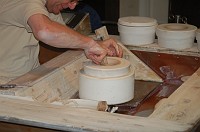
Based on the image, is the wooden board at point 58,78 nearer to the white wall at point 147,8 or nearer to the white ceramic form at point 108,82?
the white ceramic form at point 108,82

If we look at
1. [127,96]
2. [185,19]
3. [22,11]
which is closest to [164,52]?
[127,96]

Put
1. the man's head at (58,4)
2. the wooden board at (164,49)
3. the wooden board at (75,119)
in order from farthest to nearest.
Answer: the wooden board at (164,49)
the man's head at (58,4)
the wooden board at (75,119)

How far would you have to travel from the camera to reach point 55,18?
2.56m

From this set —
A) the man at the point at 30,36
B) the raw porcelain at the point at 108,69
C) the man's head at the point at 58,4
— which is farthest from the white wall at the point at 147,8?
the raw porcelain at the point at 108,69

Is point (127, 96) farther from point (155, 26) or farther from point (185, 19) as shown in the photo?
point (185, 19)

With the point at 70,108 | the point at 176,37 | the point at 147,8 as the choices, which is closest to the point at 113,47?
the point at 176,37

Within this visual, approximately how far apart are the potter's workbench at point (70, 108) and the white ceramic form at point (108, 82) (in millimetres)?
131

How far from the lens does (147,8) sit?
5.51 metres

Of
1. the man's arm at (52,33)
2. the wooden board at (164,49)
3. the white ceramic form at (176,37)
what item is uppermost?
the man's arm at (52,33)

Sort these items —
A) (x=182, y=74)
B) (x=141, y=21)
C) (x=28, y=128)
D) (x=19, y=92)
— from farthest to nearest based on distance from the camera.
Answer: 1. (x=141, y=21)
2. (x=182, y=74)
3. (x=19, y=92)
4. (x=28, y=128)

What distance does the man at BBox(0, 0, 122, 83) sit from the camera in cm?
192

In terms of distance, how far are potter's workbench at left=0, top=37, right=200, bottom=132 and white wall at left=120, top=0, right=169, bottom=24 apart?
318 centimetres

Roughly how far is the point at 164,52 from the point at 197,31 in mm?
248

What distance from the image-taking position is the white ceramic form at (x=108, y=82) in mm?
1986
